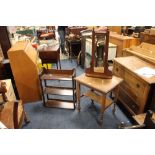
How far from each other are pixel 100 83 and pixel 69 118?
0.78m

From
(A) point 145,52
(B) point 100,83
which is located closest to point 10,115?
(B) point 100,83

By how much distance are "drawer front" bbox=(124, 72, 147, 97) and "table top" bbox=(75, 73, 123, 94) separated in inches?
7.5

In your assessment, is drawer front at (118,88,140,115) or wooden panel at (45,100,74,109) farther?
wooden panel at (45,100,74,109)

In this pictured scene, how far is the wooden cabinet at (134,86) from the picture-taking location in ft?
5.77

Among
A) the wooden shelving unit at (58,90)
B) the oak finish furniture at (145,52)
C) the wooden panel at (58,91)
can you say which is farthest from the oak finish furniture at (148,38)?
the wooden panel at (58,91)

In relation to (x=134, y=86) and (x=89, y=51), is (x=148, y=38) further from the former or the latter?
(x=89, y=51)

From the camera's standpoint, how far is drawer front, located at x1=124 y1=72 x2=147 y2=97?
180cm

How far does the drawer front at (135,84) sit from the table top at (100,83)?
19 centimetres

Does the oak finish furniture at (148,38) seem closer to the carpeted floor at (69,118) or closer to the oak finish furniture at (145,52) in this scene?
the oak finish furniture at (145,52)

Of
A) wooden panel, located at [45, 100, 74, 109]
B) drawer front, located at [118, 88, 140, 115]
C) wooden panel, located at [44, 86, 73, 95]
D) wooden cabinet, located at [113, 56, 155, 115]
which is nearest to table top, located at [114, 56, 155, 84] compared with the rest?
wooden cabinet, located at [113, 56, 155, 115]

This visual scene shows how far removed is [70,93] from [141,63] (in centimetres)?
122

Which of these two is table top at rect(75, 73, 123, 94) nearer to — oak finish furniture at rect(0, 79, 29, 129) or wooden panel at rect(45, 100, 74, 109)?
wooden panel at rect(45, 100, 74, 109)

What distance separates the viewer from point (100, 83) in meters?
1.87
